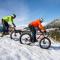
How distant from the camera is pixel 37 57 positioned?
11445 millimetres

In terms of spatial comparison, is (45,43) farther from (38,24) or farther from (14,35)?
(14,35)

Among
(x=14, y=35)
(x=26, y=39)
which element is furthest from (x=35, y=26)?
(x=14, y=35)

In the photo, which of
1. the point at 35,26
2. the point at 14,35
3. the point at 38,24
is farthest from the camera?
the point at 14,35

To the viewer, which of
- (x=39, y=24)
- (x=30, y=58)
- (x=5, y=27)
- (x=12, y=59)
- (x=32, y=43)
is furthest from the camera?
(x=5, y=27)

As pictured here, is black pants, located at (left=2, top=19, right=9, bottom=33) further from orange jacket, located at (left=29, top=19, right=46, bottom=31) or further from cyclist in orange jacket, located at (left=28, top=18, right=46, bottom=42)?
orange jacket, located at (left=29, top=19, right=46, bottom=31)

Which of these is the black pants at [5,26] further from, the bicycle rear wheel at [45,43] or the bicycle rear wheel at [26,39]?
the bicycle rear wheel at [45,43]

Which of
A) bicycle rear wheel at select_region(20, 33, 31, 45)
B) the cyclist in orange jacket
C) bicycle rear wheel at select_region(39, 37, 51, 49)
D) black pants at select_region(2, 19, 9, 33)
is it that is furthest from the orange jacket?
black pants at select_region(2, 19, 9, 33)

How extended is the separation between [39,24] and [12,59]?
6.49m

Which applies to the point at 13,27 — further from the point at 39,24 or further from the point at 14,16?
the point at 39,24

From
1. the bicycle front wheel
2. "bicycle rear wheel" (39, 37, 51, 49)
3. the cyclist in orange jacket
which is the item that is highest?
the cyclist in orange jacket

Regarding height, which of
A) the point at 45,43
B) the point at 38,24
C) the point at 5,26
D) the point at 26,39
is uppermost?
the point at 5,26

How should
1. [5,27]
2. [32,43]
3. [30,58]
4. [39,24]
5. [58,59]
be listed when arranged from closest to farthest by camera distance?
[30,58] < [58,59] < [39,24] < [32,43] < [5,27]

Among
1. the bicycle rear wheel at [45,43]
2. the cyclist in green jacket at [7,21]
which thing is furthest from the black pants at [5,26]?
the bicycle rear wheel at [45,43]

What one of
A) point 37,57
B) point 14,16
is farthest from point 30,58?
point 14,16
